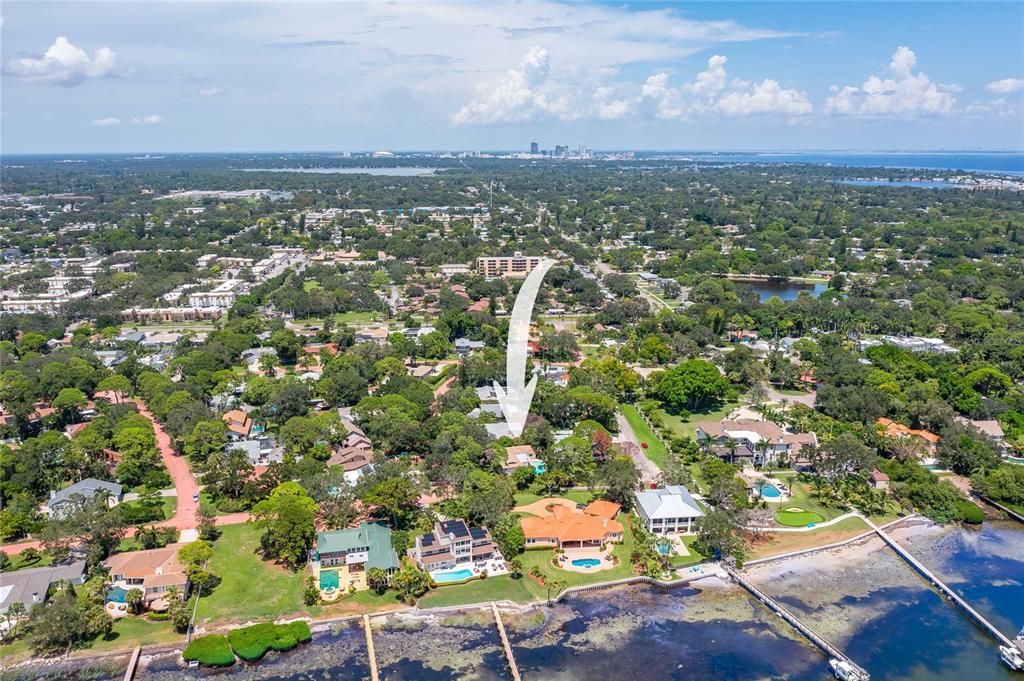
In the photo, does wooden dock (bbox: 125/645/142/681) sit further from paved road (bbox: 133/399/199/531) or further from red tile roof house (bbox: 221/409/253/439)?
red tile roof house (bbox: 221/409/253/439)

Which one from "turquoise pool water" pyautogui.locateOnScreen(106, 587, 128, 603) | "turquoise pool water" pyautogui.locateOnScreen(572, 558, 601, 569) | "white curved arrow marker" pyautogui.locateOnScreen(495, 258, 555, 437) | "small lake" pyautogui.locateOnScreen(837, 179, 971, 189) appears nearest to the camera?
"white curved arrow marker" pyautogui.locateOnScreen(495, 258, 555, 437)

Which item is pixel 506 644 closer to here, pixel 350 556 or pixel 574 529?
pixel 574 529

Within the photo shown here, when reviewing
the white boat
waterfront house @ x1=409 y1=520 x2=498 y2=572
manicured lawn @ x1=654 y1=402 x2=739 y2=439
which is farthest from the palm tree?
manicured lawn @ x1=654 y1=402 x2=739 y2=439

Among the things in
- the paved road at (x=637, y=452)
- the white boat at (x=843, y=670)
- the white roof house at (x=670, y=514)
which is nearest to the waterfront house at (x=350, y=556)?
→ the white roof house at (x=670, y=514)

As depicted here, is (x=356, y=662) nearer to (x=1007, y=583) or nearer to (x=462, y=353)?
(x=1007, y=583)

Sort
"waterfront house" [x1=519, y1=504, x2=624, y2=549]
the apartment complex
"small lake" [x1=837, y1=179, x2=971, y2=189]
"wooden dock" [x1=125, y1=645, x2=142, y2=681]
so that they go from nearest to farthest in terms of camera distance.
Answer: "wooden dock" [x1=125, y1=645, x2=142, y2=681]
"waterfront house" [x1=519, y1=504, x2=624, y2=549]
the apartment complex
"small lake" [x1=837, y1=179, x2=971, y2=189]

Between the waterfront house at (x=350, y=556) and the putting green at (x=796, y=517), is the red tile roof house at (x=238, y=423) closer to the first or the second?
the waterfront house at (x=350, y=556)

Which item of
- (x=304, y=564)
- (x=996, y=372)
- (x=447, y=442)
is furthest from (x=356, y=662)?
(x=996, y=372)
